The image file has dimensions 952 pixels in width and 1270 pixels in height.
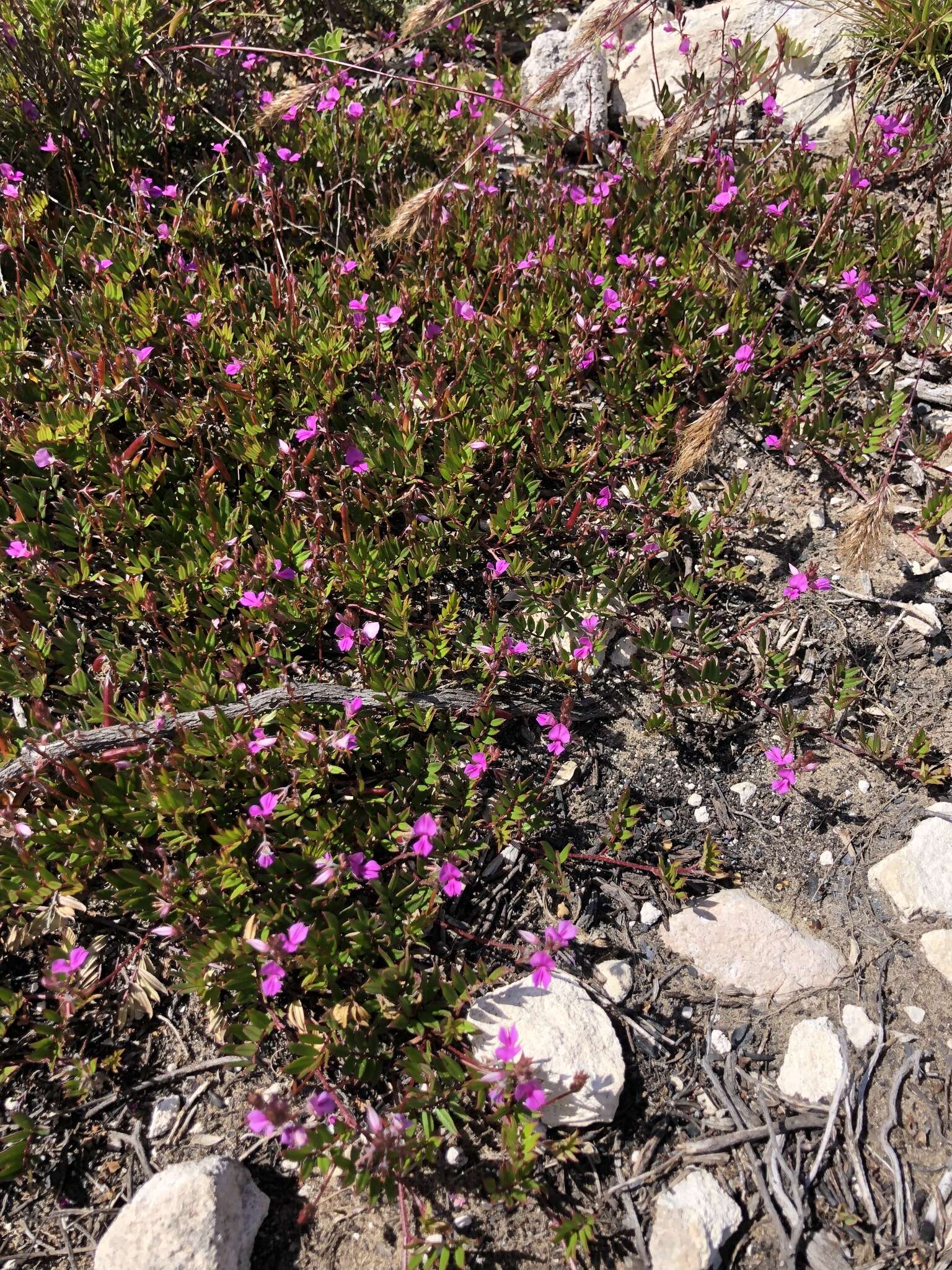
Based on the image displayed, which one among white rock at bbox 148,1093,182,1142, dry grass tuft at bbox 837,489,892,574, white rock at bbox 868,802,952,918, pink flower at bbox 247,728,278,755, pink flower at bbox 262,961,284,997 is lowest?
white rock at bbox 148,1093,182,1142

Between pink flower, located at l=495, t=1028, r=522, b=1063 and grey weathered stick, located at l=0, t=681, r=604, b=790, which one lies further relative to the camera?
grey weathered stick, located at l=0, t=681, r=604, b=790

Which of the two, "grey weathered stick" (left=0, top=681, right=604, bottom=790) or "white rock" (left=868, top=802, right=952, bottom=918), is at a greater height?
"white rock" (left=868, top=802, right=952, bottom=918)

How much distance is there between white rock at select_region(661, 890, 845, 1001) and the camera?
8.80 ft

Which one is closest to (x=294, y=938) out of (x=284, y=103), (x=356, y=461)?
(x=356, y=461)

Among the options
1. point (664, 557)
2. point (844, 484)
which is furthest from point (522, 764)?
point (844, 484)

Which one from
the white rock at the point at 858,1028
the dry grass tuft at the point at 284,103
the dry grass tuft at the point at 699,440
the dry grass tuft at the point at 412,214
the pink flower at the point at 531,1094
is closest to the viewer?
the pink flower at the point at 531,1094

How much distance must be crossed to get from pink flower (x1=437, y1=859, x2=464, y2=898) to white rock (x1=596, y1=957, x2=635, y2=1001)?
51cm

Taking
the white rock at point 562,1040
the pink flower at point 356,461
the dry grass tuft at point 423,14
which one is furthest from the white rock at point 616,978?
the dry grass tuft at point 423,14

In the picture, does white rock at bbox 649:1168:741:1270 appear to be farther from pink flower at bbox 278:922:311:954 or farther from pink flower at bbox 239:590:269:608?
pink flower at bbox 239:590:269:608

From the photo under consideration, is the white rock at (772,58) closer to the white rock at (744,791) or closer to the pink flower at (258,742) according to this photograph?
the white rock at (744,791)

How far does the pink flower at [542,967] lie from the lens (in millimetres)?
2467

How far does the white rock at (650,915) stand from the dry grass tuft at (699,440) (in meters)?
1.49

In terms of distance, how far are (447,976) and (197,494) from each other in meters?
1.92

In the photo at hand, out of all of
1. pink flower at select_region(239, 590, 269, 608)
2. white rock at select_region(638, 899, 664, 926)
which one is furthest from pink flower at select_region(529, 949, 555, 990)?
pink flower at select_region(239, 590, 269, 608)
